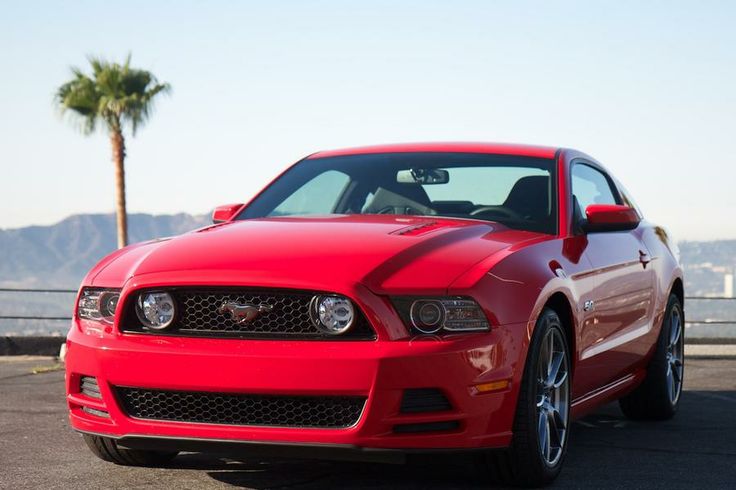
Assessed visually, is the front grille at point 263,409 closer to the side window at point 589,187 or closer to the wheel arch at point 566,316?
the wheel arch at point 566,316

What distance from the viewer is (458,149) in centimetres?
696

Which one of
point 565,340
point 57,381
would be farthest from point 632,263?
point 57,381

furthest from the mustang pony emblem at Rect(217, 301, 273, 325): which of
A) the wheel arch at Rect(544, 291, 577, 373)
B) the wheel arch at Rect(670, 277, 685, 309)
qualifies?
the wheel arch at Rect(670, 277, 685, 309)

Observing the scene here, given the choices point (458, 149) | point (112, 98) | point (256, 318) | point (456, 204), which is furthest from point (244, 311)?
point (112, 98)

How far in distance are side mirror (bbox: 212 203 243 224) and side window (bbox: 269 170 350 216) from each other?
0.23 metres

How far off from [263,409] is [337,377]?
1.14 ft

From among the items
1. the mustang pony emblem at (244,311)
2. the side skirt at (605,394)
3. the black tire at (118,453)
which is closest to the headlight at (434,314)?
the mustang pony emblem at (244,311)

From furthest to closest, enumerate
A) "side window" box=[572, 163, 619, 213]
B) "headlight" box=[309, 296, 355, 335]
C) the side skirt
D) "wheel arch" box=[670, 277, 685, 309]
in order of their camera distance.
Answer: "wheel arch" box=[670, 277, 685, 309], "side window" box=[572, 163, 619, 213], the side skirt, "headlight" box=[309, 296, 355, 335]

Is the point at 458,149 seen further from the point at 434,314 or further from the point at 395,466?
the point at 434,314

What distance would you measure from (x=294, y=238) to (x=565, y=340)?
128cm

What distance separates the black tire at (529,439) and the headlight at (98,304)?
1.61 metres

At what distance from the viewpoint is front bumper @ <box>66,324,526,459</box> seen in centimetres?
466

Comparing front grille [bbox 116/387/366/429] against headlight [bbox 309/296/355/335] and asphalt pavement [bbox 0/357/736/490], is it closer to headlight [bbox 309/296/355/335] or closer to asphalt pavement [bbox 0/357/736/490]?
headlight [bbox 309/296/355/335]

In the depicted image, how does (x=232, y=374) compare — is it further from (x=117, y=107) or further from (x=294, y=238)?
(x=117, y=107)
